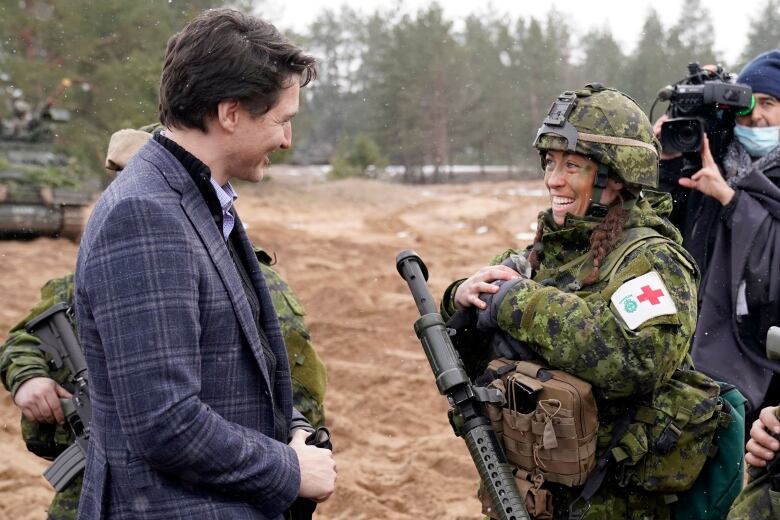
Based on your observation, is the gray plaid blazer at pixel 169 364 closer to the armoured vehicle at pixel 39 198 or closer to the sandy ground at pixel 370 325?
the sandy ground at pixel 370 325

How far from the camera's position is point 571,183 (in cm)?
307

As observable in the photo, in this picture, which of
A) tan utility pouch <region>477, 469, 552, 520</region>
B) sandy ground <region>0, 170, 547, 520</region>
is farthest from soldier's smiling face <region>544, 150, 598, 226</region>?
sandy ground <region>0, 170, 547, 520</region>

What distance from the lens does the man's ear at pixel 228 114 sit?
2.11 meters

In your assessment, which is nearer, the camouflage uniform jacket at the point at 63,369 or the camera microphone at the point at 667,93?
the camouflage uniform jacket at the point at 63,369

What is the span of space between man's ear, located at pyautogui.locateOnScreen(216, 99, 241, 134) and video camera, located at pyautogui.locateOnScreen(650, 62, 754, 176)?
8.77ft

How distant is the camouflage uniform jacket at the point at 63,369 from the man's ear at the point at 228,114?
4.53 ft

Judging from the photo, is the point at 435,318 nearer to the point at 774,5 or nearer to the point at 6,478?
the point at 6,478

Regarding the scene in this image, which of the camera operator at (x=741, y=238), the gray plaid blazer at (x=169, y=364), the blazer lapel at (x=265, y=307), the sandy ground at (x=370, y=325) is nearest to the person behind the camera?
the gray plaid blazer at (x=169, y=364)

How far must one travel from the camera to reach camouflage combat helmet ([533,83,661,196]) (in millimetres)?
3012

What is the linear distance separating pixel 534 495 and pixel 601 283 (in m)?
0.71

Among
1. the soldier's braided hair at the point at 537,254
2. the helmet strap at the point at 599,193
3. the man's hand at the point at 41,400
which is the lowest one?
the man's hand at the point at 41,400

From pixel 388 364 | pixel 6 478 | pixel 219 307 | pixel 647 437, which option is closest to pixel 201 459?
pixel 219 307

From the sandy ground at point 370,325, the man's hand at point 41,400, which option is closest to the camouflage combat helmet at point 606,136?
the man's hand at point 41,400

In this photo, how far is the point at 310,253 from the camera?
15.0 metres
